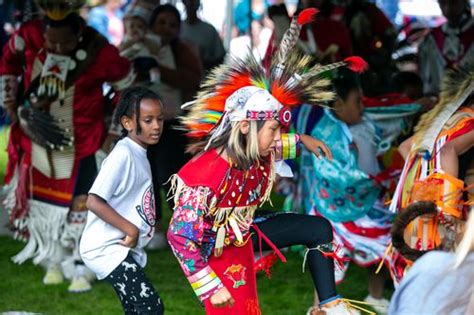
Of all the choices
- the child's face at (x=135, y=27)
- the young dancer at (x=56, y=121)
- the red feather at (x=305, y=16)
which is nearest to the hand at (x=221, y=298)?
the red feather at (x=305, y=16)

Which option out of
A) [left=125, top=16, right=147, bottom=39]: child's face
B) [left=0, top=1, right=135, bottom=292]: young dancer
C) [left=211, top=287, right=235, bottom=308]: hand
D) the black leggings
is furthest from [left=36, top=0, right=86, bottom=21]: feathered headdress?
[left=211, top=287, right=235, bottom=308]: hand

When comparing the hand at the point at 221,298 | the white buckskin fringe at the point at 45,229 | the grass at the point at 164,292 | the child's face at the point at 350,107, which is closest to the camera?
the hand at the point at 221,298

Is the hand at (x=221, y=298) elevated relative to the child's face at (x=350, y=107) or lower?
lower

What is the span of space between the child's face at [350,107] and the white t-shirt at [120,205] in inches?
57.7

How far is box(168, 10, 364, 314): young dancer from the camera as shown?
148 inches

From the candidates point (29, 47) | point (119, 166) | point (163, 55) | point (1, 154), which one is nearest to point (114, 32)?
point (1, 154)

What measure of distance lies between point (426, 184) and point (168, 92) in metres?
2.80

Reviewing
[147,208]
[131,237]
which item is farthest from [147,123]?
[131,237]

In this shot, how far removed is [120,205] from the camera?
14.0 ft

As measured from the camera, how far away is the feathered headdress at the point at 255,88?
12.8ft

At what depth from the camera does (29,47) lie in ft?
19.8

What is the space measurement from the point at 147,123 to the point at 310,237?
0.87 m

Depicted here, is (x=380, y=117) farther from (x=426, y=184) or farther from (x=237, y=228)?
(x=237, y=228)

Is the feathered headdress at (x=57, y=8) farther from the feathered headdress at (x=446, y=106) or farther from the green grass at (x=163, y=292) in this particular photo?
the feathered headdress at (x=446, y=106)
